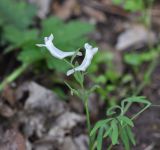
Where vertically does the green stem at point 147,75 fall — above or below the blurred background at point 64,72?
below

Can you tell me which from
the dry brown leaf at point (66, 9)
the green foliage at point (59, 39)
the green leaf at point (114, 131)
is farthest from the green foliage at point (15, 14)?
the green leaf at point (114, 131)

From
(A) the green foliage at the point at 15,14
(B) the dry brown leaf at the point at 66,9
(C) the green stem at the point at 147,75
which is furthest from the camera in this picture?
(B) the dry brown leaf at the point at 66,9

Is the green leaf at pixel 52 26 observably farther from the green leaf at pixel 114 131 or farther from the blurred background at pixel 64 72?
the green leaf at pixel 114 131

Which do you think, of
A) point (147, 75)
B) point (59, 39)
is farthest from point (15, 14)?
point (147, 75)

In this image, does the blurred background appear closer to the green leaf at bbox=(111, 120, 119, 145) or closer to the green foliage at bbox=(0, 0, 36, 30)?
the green foliage at bbox=(0, 0, 36, 30)

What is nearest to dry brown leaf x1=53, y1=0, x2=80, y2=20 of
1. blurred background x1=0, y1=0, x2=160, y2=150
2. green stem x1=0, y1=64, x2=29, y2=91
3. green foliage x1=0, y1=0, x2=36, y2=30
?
blurred background x1=0, y1=0, x2=160, y2=150

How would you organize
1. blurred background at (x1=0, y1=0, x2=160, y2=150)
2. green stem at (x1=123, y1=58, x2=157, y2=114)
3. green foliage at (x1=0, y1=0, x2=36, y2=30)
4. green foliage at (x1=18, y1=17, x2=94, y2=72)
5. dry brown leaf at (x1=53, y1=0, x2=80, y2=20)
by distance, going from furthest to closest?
dry brown leaf at (x1=53, y1=0, x2=80, y2=20), green foliage at (x1=0, y1=0, x2=36, y2=30), green stem at (x1=123, y1=58, x2=157, y2=114), green foliage at (x1=18, y1=17, x2=94, y2=72), blurred background at (x1=0, y1=0, x2=160, y2=150)
